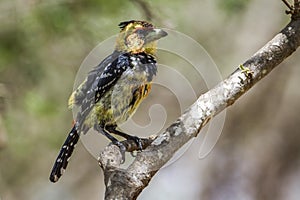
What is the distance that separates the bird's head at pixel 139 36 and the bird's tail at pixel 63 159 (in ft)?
0.89

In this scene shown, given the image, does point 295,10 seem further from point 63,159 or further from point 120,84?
point 63,159

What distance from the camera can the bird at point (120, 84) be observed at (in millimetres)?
1825

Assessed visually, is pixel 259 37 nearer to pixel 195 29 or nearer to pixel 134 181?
pixel 195 29

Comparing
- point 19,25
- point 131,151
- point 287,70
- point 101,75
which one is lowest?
point 131,151

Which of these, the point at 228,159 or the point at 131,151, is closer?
the point at 131,151

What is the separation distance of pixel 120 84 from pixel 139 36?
0.14 meters

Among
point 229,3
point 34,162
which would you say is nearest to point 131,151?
point 229,3

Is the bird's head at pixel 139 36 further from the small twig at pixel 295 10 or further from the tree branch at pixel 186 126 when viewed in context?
the small twig at pixel 295 10

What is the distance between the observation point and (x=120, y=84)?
6.11ft

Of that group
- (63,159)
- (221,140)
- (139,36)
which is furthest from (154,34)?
(221,140)

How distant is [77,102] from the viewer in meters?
1.87

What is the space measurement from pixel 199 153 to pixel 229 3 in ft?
3.99

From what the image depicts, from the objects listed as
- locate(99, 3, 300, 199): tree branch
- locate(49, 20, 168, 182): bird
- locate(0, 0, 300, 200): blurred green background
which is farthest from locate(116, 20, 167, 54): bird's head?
locate(0, 0, 300, 200): blurred green background

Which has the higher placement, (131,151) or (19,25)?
(19,25)
